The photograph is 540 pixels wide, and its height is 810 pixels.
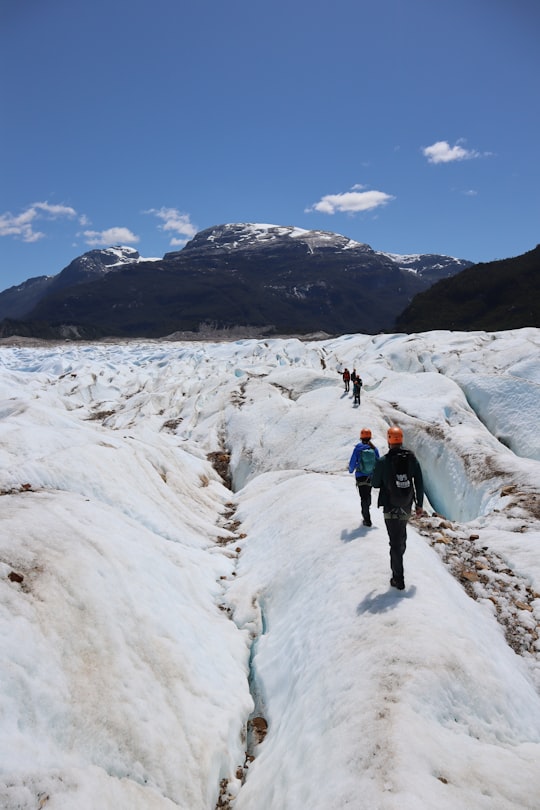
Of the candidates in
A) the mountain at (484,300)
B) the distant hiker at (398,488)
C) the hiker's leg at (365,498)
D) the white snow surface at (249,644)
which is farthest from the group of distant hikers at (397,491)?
the mountain at (484,300)

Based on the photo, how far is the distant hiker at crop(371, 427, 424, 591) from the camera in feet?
27.6

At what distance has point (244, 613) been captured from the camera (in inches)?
449

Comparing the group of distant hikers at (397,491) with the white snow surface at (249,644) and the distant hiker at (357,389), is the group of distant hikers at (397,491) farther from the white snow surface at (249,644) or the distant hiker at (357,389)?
the distant hiker at (357,389)

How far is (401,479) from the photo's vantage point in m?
8.45

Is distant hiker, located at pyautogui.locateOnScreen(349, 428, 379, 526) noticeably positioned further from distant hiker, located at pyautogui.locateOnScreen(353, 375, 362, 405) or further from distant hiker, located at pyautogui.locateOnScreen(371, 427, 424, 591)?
distant hiker, located at pyautogui.locateOnScreen(353, 375, 362, 405)

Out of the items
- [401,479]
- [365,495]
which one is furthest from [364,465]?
[401,479]

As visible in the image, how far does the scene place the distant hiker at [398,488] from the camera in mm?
8414

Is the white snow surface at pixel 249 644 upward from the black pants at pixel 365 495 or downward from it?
downward

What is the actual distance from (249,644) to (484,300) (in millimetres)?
105426

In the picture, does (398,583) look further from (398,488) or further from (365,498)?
(365,498)

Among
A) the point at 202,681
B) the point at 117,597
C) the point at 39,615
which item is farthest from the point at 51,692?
the point at 202,681

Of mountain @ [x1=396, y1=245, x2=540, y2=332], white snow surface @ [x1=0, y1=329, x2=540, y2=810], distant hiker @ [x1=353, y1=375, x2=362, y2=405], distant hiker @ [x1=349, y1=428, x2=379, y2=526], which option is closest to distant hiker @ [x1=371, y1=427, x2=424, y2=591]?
white snow surface @ [x1=0, y1=329, x2=540, y2=810]

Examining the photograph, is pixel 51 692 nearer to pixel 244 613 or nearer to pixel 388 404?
pixel 244 613

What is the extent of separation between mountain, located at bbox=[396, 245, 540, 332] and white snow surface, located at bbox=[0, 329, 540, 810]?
7985 cm
